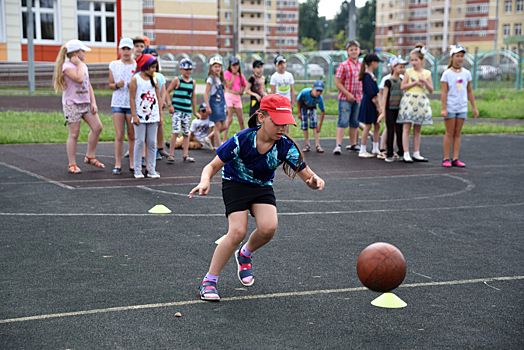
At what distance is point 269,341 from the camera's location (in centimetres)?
430

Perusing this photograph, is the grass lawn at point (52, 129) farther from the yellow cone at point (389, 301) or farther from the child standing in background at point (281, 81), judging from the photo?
the yellow cone at point (389, 301)

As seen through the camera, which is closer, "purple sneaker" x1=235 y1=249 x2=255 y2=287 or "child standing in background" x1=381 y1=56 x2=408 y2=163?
"purple sneaker" x1=235 y1=249 x2=255 y2=287

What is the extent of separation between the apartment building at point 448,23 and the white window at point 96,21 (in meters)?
68.2

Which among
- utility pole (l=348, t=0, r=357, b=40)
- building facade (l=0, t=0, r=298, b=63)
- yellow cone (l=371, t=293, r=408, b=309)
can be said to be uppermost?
building facade (l=0, t=0, r=298, b=63)

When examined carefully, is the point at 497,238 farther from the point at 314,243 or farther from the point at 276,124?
the point at 276,124

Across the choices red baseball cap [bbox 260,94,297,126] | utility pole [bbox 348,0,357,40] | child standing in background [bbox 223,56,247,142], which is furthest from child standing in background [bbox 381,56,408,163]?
utility pole [bbox 348,0,357,40]

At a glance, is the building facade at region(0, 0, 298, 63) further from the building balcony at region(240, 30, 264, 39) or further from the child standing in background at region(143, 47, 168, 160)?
the child standing in background at region(143, 47, 168, 160)

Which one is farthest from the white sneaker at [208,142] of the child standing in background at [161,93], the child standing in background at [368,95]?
the child standing in background at [368,95]

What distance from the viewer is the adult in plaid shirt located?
44.0 ft

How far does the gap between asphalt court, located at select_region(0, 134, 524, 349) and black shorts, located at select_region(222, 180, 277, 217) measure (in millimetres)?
708

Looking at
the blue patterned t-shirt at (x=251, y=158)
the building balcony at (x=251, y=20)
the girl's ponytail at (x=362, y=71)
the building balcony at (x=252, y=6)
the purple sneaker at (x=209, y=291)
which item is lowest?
the purple sneaker at (x=209, y=291)

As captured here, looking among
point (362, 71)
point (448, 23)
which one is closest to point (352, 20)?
point (362, 71)

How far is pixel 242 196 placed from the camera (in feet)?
17.2

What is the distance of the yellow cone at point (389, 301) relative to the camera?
5.03 metres
